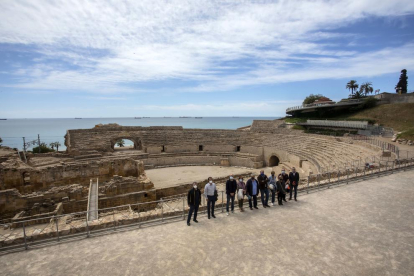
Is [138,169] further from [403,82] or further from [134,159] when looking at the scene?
[403,82]

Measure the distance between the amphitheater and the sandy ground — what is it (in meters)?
0.09

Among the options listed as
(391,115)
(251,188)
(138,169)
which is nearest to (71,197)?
(138,169)

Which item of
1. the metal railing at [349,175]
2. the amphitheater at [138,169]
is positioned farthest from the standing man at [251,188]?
the metal railing at [349,175]

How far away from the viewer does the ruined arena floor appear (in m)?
5.04

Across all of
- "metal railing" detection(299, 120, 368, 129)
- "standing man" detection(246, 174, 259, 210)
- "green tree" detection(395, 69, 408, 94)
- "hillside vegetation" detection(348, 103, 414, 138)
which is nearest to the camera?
"standing man" detection(246, 174, 259, 210)

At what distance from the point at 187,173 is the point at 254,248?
18846mm

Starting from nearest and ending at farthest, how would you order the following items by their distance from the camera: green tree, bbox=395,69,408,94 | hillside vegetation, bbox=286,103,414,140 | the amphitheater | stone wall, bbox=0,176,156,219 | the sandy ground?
the amphitheater < stone wall, bbox=0,176,156,219 < the sandy ground < hillside vegetation, bbox=286,103,414,140 < green tree, bbox=395,69,408,94

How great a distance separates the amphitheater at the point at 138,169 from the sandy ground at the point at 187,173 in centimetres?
9

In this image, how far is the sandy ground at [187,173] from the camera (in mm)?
21531

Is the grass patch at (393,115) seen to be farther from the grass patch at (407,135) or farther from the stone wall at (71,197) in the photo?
the stone wall at (71,197)

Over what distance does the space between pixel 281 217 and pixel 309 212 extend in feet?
3.65

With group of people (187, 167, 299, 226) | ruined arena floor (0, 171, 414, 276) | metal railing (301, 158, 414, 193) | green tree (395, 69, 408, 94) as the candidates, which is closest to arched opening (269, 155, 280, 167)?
metal railing (301, 158, 414, 193)

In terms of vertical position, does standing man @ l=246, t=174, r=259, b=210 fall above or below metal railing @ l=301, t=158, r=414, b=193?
above

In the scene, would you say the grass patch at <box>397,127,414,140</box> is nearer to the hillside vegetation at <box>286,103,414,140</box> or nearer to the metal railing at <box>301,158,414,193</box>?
the hillside vegetation at <box>286,103,414,140</box>
